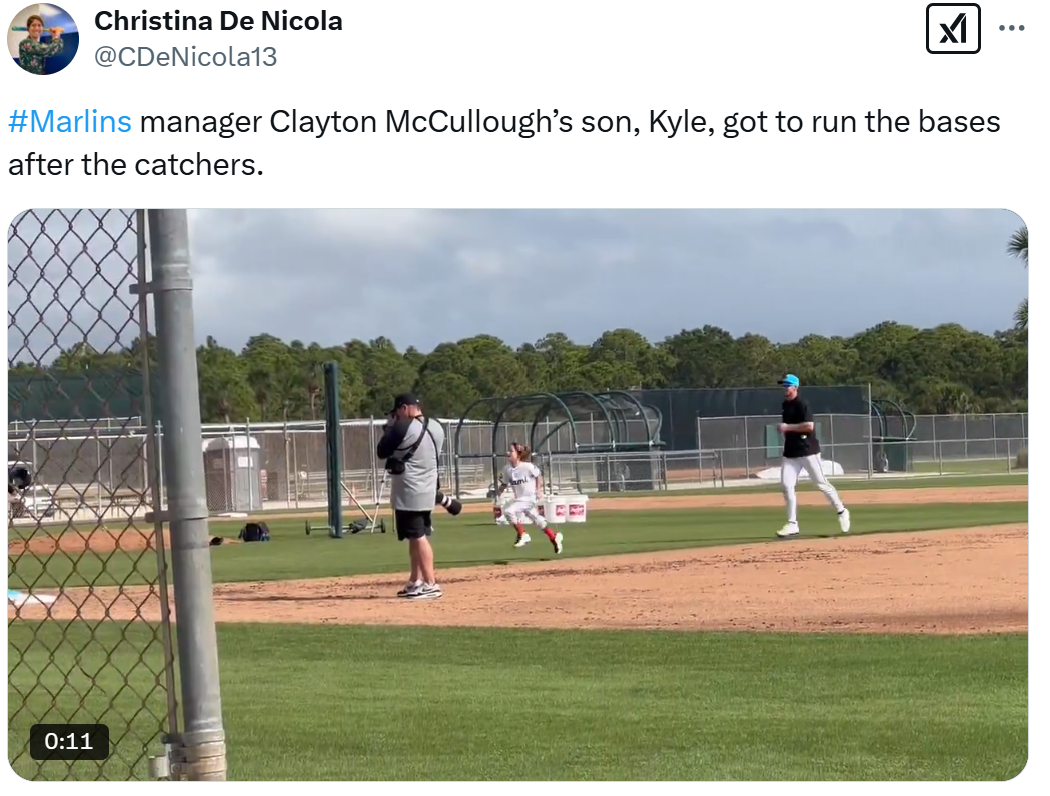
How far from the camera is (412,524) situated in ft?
41.7

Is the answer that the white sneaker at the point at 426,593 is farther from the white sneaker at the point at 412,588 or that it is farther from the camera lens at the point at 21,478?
the camera lens at the point at 21,478

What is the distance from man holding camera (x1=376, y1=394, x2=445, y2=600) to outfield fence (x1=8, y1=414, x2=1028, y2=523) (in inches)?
760

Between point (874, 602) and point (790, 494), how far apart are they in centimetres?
695

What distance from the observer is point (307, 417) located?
63531 millimetres

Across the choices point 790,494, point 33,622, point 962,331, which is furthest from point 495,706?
point 962,331

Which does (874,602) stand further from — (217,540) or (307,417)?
(307,417)

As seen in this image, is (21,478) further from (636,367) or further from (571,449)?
(636,367)

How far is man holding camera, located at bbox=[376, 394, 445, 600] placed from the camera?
12.7 metres

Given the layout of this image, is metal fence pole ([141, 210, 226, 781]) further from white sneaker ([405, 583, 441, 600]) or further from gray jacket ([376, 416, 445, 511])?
white sneaker ([405, 583, 441, 600])

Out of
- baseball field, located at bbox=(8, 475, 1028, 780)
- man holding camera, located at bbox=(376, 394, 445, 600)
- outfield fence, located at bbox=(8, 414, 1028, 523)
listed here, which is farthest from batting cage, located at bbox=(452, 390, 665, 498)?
man holding camera, located at bbox=(376, 394, 445, 600)

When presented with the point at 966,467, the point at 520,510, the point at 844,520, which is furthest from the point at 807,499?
the point at 966,467
